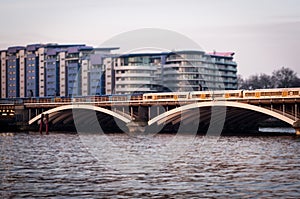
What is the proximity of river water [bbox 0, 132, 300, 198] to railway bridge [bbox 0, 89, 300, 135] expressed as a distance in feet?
56.8

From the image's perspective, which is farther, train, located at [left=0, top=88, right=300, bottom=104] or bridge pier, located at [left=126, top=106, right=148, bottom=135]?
bridge pier, located at [left=126, top=106, right=148, bottom=135]

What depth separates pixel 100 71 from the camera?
180 m

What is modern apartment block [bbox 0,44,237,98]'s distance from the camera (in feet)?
584

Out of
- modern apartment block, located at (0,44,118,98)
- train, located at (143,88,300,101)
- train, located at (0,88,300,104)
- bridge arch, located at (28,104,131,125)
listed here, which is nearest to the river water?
train, located at (143,88,300,101)

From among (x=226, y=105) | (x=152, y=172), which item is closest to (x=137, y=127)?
(x=226, y=105)

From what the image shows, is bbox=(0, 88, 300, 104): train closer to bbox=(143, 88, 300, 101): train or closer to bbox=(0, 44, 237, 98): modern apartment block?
bbox=(143, 88, 300, 101): train

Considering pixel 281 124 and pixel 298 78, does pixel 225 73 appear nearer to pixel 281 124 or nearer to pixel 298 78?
pixel 298 78

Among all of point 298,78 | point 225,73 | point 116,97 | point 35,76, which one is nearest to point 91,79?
point 35,76

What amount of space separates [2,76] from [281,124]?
92195 mm

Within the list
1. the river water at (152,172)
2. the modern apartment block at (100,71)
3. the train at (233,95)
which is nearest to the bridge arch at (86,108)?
the train at (233,95)

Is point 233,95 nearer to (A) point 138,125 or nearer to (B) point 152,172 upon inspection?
(A) point 138,125

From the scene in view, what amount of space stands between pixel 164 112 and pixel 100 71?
87819 millimetres

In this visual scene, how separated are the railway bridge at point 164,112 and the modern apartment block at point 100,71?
2264 inches

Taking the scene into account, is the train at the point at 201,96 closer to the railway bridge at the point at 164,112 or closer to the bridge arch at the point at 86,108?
the railway bridge at the point at 164,112
